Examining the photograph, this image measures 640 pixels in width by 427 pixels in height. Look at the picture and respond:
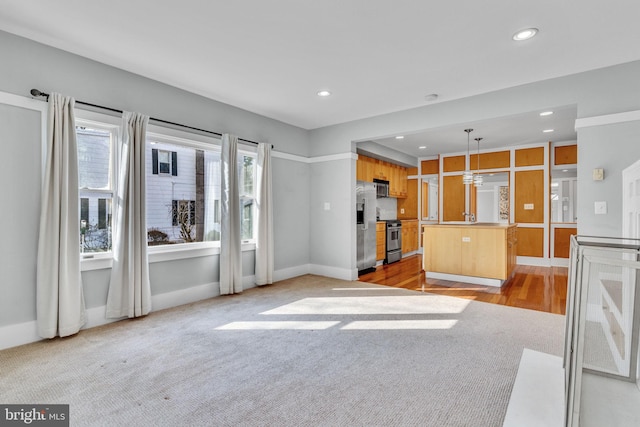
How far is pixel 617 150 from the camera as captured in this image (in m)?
3.13

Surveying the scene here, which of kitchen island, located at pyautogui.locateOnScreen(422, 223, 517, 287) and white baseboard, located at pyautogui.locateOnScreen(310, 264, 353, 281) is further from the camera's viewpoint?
white baseboard, located at pyautogui.locateOnScreen(310, 264, 353, 281)

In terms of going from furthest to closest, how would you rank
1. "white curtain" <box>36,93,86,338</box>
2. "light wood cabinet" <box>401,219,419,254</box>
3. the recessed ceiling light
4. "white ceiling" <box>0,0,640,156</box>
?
1. "light wood cabinet" <box>401,219,419,254</box>
2. "white curtain" <box>36,93,86,338</box>
3. the recessed ceiling light
4. "white ceiling" <box>0,0,640,156</box>

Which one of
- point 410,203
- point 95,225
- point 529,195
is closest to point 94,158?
point 95,225

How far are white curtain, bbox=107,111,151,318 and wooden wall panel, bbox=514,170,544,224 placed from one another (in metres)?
7.06

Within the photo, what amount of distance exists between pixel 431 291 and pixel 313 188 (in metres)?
2.58

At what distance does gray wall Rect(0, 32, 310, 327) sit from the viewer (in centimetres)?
264

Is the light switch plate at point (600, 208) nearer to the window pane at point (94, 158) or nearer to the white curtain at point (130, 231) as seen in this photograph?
the white curtain at point (130, 231)

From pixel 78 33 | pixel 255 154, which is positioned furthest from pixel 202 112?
pixel 78 33

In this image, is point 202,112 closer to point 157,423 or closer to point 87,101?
point 87,101

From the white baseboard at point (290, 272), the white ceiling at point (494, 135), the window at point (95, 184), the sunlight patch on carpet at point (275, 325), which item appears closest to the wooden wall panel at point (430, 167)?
the white ceiling at point (494, 135)

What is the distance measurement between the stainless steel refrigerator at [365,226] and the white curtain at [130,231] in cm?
345

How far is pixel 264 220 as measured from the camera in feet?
15.4

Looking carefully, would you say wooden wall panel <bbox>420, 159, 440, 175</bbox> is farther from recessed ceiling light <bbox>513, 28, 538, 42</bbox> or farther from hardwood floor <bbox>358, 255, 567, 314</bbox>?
recessed ceiling light <bbox>513, 28, 538, 42</bbox>

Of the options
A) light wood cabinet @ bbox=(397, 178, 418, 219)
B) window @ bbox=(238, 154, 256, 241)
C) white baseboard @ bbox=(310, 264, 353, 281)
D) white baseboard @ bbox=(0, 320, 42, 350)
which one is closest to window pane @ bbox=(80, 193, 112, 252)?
white baseboard @ bbox=(0, 320, 42, 350)
